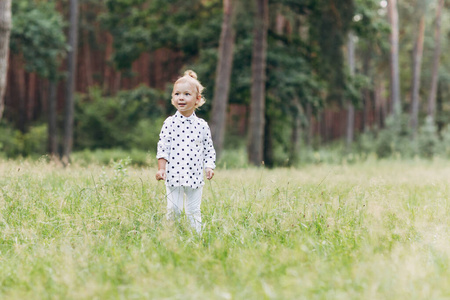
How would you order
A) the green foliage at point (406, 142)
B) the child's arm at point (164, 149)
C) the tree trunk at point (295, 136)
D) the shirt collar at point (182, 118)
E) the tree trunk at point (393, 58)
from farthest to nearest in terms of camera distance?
the tree trunk at point (393, 58) < the green foliage at point (406, 142) < the tree trunk at point (295, 136) < the shirt collar at point (182, 118) < the child's arm at point (164, 149)

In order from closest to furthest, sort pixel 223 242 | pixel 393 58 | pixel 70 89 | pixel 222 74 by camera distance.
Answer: pixel 223 242
pixel 222 74
pixel 70 89
pixel 393 58

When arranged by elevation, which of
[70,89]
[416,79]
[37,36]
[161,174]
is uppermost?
[37,36]

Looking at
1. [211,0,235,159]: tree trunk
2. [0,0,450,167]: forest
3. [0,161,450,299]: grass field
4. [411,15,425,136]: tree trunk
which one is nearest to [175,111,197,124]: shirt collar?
[0,161,450,299]: grass field

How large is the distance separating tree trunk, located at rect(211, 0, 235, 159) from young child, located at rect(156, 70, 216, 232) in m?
9.71

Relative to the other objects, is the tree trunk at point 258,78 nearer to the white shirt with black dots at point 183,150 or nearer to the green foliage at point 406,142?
the green foliage at point 406,142

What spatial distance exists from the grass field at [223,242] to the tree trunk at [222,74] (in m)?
8.49

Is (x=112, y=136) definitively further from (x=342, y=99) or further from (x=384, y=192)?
(x=384, y=192)

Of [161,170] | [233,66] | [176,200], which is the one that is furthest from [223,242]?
[233,66]

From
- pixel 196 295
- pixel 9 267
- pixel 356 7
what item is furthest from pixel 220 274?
pixel 356 7

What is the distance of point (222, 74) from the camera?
15.0 meters

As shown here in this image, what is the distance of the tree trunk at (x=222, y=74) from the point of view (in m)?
14.8

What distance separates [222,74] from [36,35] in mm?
7876

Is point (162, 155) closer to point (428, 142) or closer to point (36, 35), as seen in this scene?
point (36, 35)

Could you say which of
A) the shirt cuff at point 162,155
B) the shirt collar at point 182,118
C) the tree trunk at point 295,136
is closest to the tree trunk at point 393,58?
the tree trunk at point 295,136
